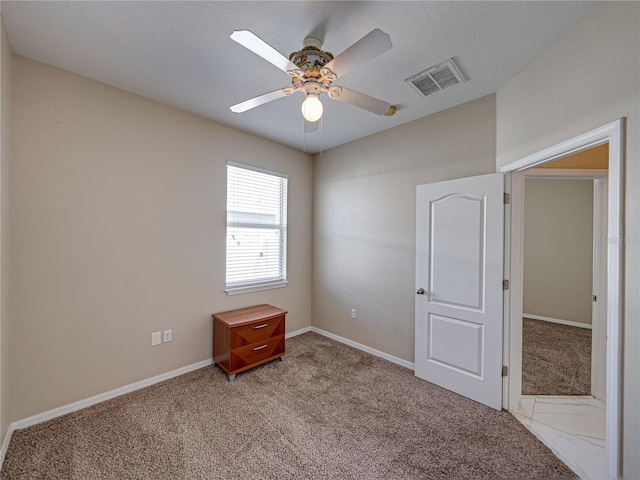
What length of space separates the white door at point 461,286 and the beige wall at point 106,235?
216 centimetres

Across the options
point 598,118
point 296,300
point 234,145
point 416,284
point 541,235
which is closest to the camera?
point 598,118

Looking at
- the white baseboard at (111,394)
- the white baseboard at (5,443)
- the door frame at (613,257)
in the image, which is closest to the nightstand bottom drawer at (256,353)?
the white baseboard at (111,394)

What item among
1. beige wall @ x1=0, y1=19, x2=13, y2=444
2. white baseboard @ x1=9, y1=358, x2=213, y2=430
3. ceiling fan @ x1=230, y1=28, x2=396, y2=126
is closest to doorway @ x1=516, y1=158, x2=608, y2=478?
ceiling fan @ x1=230, y1=28, x2=396, y2=126

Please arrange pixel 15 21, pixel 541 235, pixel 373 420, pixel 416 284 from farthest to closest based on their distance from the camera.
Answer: pixel 541 235 < pixel 416 284 < pixel 373 420 < pixel 15 21

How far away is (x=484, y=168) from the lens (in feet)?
7.94

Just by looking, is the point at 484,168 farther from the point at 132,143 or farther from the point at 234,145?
the point at 132,143

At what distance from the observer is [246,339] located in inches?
108

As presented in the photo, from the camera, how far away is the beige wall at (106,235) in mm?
1958

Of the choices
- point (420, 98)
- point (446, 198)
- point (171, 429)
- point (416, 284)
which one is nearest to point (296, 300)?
point (416, 284)

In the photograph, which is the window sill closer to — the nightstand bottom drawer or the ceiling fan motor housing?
the nightstand bottom drawer

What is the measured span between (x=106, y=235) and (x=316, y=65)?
216cm

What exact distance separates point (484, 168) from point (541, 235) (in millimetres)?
3337

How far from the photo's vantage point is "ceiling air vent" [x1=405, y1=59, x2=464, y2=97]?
6.59 ft

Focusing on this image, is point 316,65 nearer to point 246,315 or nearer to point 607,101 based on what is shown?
point 607,101
